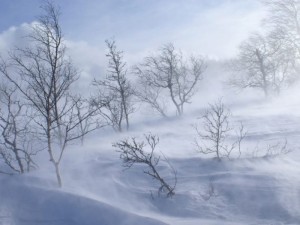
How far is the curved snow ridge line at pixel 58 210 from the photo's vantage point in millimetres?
9773

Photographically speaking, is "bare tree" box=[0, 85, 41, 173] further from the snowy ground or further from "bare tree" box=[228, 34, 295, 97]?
"bare tree" box=[228, 34, 295, 97]

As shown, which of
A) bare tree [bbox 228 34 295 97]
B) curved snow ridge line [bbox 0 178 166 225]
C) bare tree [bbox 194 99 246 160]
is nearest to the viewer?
curved snow ridge line [bbox 0 178 166 225]

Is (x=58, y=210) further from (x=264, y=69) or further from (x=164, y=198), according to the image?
(x=264, y=69)

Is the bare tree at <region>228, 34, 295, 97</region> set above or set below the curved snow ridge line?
above

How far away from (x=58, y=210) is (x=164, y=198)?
3124 mm

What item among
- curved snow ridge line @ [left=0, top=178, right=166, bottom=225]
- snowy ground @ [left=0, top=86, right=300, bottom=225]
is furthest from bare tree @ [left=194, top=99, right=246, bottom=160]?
curved snow ridge line @ [left=0, top=178, right=166, bottom=225]

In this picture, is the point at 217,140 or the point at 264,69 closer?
the point at 217,140

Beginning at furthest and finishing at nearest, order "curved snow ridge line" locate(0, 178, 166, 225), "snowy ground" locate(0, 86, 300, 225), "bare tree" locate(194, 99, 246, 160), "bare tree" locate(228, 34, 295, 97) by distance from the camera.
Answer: "bare tree" locate(228, 34, 295, 97)
"bare tree" locate(194, 99, 246, 160)
"snowy ground" locate(0, 86, 300, 225)
"curved snow ridge line" locate(0, 178, 166, 225)

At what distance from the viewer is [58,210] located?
1055 centimetres

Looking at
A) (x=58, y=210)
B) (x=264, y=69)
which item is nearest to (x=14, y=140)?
(x=58, y=210)

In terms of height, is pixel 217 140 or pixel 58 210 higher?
pixel 217 140

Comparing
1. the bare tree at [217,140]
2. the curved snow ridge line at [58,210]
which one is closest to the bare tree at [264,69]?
the bare tree at [217,140]

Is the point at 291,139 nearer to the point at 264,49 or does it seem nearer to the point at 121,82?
the point at 121,82

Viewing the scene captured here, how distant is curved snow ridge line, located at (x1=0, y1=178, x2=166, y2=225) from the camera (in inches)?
385
